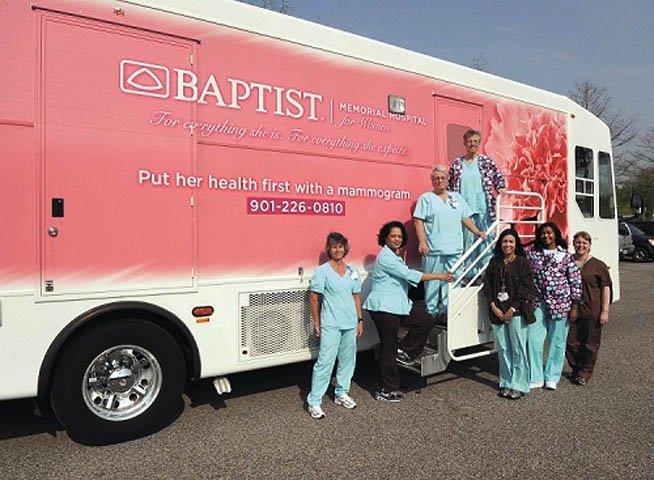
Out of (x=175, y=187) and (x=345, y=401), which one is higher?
(x=175, y=187)

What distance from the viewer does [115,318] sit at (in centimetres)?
375

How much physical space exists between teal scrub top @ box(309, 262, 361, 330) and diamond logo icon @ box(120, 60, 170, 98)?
1753 millimetres

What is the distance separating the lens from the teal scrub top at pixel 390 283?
4559 mm

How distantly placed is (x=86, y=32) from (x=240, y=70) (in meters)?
1.11

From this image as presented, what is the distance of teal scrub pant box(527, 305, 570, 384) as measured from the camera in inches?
199

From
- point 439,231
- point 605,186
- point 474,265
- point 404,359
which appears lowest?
point 404,359

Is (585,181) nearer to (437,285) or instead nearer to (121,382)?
(437,285)

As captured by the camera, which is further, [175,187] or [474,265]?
[474,265]

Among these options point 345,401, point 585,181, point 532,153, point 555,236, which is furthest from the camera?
point 585,181

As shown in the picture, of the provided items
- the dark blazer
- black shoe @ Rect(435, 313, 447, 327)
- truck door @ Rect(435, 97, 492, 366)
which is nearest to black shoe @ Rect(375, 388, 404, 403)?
truck door @ Rect(435, 97, 492, 366)

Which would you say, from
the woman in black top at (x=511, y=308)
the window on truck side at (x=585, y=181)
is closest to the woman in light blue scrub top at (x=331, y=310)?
the woman in black top at (x=511, y=308)

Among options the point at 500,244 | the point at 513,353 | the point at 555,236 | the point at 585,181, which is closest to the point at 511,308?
the point at 513,353

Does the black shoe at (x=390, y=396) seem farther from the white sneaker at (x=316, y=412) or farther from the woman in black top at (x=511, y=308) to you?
the woman in black top at (x=511, y=308)

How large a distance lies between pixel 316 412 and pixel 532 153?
3.99 m
